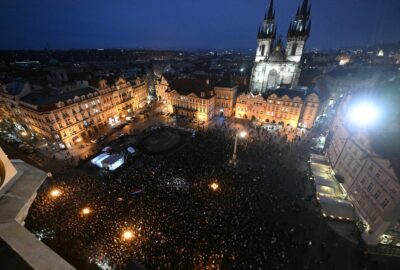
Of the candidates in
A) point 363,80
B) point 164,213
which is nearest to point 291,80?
point 363,80

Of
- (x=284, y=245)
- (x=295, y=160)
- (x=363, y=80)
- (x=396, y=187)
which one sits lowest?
(x=284, y=245)

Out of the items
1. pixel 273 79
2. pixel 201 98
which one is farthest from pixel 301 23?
pixel 201 98

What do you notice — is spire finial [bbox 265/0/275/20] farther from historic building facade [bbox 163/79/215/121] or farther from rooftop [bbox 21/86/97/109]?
rooftop [bbox 21/86/97/109]

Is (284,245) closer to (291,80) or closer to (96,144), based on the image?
(96,144)

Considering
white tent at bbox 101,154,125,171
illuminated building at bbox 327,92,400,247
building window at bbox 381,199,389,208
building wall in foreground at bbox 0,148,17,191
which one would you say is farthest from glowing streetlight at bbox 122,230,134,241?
building window at bbox 381,199,389,208

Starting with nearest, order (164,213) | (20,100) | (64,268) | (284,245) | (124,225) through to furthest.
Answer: (64,268) < (284,245) < (124,225) < (164,213) < (20,100)
